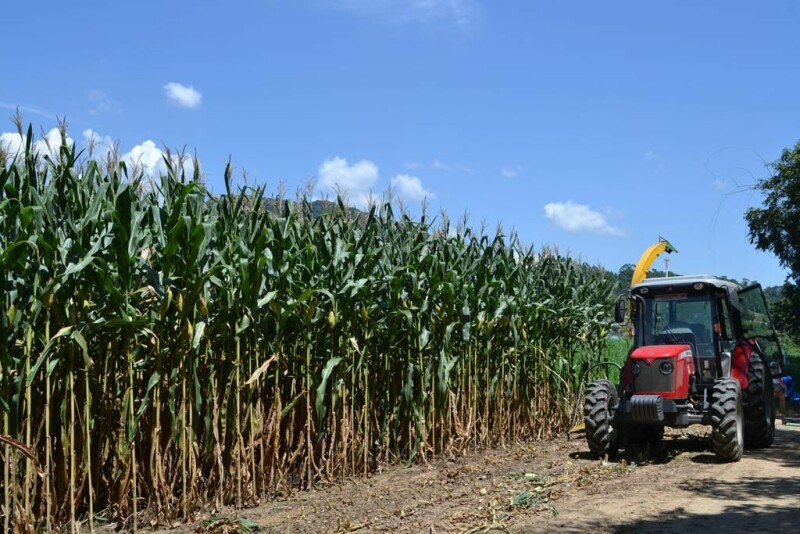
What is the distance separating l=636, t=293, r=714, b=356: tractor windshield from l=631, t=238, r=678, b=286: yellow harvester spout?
280 centimetres

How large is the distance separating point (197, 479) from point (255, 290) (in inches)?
64.7

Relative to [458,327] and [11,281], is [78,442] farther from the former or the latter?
[458,327]

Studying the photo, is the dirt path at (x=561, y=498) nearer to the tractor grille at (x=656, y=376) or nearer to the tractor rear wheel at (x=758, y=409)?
the tractor rear wheel at (x=758, y=409)

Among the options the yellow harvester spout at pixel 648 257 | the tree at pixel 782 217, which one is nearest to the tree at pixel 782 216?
the tree at pixel 782 217

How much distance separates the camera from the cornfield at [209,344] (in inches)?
215

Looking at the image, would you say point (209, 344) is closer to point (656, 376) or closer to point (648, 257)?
point (656, 376)

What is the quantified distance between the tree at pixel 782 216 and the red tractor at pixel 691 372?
16008 millimetres

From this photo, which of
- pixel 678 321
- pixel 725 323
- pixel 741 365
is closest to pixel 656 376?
pixel 678 321

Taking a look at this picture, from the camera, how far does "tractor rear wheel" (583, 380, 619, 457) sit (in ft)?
29.8

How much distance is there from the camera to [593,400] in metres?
9.20

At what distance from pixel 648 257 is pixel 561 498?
7481mm

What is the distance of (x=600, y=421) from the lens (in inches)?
357

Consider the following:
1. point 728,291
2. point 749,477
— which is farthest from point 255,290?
point 728,291

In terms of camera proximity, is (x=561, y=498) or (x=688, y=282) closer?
(x=561, y=498)
